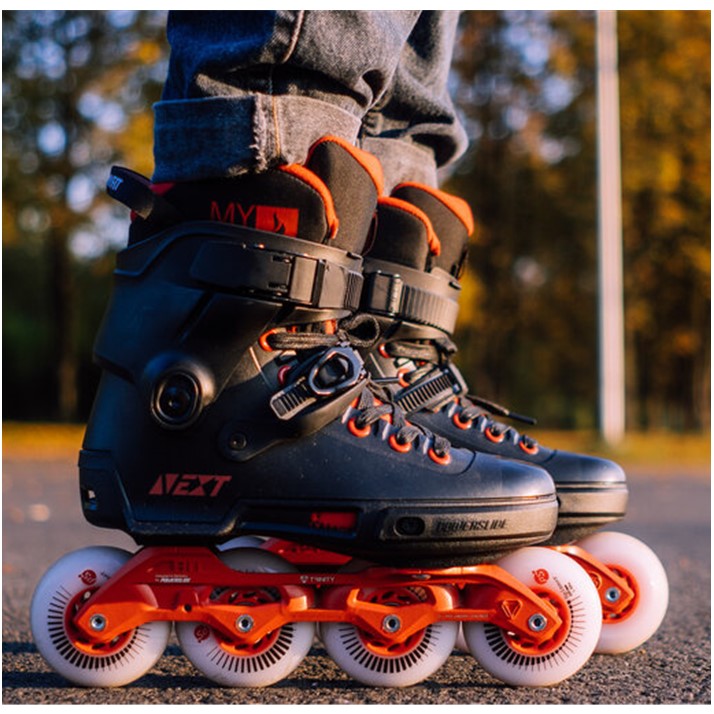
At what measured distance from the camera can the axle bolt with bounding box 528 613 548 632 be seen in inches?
69.7

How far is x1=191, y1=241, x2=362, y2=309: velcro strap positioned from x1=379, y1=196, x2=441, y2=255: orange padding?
1.46ft

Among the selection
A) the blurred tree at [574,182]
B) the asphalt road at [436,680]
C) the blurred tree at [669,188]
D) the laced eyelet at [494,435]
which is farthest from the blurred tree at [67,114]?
the laced eyelet at [494,435]

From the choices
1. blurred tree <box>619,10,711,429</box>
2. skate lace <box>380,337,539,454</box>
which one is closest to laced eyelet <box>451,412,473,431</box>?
skate lace <box>380,337,539,454</box>

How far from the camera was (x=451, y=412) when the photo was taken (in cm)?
220

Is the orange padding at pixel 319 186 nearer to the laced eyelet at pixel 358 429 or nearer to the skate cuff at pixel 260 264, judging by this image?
the skate cuff at pixel 260 264

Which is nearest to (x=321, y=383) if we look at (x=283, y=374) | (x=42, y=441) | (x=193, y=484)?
(x=283, y=374)

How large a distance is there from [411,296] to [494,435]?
336mm

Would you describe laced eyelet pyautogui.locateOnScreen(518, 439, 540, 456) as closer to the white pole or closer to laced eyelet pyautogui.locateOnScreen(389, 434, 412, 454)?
laced eyelet pyautogui.locateOnScreen(389, 434, 412, 454)

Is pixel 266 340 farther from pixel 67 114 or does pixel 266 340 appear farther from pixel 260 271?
pixel 67 114

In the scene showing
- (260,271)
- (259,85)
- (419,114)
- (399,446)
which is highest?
(419,114)

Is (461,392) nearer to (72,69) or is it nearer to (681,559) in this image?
(681,559)

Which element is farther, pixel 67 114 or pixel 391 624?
pixel 67 114

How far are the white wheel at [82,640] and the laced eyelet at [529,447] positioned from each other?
0.82 metres

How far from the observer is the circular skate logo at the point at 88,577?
1.81 metres
